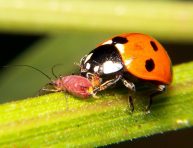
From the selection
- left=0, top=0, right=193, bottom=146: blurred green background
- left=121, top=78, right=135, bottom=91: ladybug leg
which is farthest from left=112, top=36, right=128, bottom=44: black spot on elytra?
left=0, top=0, right=193, bottom=146: blurred green background

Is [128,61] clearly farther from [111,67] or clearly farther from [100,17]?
[100,17]

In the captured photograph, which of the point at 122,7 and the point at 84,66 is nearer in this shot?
the point at 84,66

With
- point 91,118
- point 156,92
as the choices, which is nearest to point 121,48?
point 156,92

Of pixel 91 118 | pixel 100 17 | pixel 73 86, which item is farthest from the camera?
pixel 100 17

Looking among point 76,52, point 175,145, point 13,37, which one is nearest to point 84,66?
point 76,52

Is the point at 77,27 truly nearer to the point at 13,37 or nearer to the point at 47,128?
the point at 13,37

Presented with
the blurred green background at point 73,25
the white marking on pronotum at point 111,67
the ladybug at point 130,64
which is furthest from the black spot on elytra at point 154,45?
the blurred green background at point 73,25
